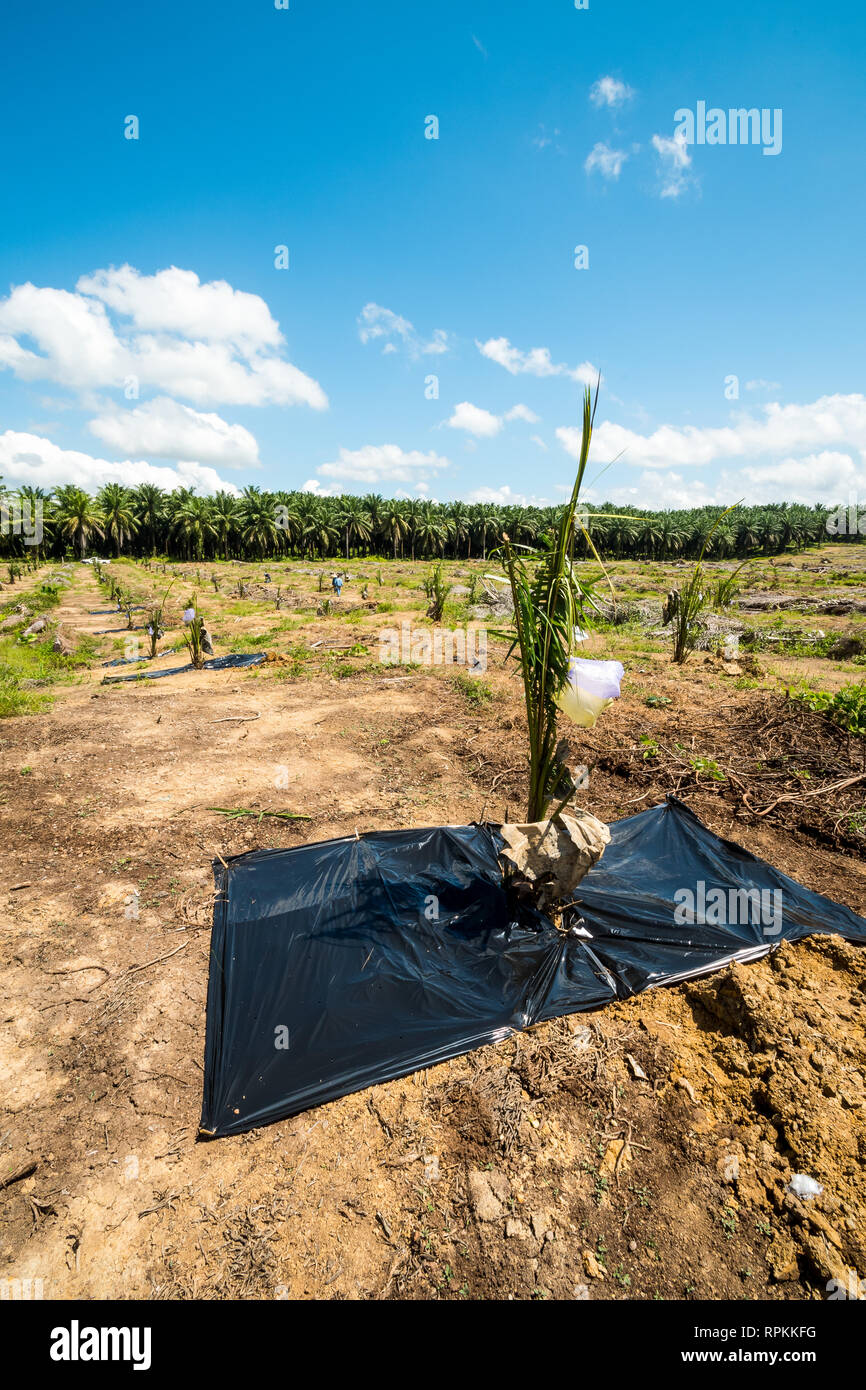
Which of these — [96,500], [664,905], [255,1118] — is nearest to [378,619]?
[664,905]

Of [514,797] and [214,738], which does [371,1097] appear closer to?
[514,797]

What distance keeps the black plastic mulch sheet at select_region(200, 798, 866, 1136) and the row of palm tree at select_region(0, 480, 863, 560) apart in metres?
42.6

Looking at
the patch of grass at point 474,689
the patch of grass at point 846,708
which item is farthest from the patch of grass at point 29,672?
the patch of grass at point 846,708

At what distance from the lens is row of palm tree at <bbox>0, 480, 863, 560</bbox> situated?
50.5 m

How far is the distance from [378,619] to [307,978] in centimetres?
1473

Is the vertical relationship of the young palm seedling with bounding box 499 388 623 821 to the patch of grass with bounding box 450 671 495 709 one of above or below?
above

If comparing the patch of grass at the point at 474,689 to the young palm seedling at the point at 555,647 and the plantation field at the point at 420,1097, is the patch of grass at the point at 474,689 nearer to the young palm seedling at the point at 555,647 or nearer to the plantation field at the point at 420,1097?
the plantation field at the point at 420,1097

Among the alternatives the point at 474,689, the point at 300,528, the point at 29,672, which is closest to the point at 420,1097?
the point at 474,689

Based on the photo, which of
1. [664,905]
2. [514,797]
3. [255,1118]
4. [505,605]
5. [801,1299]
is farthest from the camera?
[505,605]

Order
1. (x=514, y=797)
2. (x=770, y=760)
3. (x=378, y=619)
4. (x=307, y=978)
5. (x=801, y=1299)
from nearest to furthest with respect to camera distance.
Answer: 1. (x=801, y=1299)
2. (x=307, y=978)
3. (x=514, y=797)
4. (x=770, y=760)
5. (x=378, y=619)

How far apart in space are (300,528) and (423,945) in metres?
56.0

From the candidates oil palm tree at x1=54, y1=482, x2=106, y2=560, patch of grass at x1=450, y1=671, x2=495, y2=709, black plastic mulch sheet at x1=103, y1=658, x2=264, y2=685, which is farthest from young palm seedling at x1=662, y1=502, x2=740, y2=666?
oil palm tree at x1=54, y1=482, x2=106, y2=560

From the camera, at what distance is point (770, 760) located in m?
6.38

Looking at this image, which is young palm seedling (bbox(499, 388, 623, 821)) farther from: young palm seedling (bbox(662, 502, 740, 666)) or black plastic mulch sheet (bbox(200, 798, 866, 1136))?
young palm seedling (bbox(662, 502, 740, 666))
